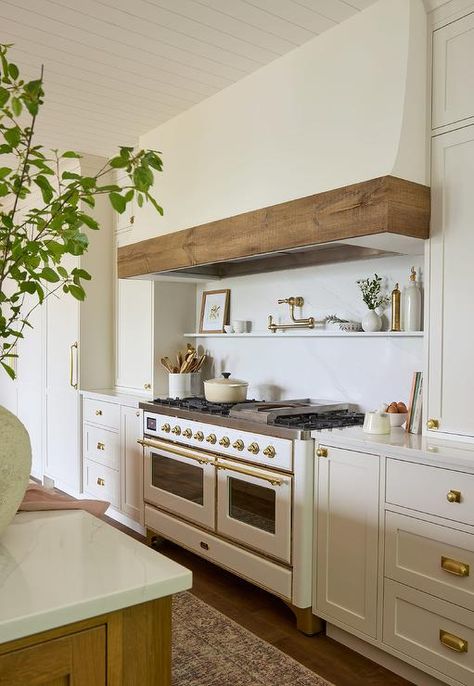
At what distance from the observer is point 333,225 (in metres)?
2.65

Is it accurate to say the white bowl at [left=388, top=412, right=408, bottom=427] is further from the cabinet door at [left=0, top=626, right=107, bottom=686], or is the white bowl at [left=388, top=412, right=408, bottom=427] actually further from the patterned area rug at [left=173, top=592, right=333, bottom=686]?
the cabinet door at [left=0, top=626, right=107, bottom=686]

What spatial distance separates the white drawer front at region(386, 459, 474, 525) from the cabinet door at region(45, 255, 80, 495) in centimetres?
308

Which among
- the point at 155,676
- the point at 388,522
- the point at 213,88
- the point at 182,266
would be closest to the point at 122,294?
the point at 182,266

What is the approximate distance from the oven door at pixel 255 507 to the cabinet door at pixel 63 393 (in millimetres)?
2043

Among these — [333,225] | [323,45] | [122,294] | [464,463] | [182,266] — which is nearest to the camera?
[464,463]

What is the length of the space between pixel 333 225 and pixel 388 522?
1248mm

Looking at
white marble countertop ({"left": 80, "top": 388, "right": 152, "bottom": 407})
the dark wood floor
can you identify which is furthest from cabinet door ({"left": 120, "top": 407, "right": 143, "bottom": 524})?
the dark wood floor

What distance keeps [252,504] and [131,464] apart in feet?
4.43

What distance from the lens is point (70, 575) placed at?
1.03 metres

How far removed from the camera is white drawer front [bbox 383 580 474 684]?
2127 millimetres

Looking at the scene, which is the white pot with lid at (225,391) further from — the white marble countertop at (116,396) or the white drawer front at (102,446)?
the white drawer front at (102,446)

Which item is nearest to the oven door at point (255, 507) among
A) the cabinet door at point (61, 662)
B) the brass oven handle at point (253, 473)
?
the brass oven handle at point (253, 473)

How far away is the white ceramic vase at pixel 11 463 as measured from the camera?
1.03 metres

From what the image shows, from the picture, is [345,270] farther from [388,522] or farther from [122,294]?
[122,294]
